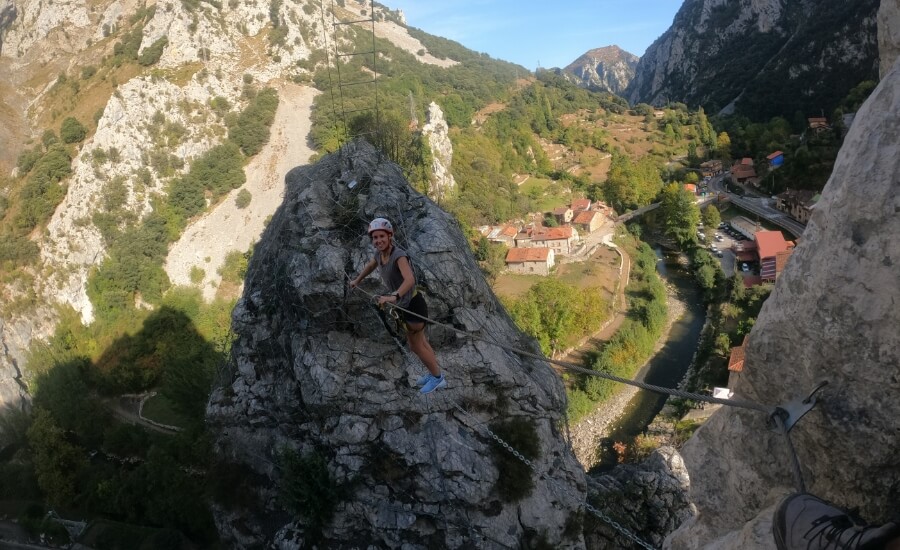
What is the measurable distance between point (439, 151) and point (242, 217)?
20.1m

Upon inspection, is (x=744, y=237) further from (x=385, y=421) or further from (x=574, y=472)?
(x=385, y=421)

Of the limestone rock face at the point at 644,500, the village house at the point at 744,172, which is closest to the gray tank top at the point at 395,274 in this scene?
the limestone rock face at the point at 644,500

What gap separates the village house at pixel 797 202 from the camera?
39.7 metres

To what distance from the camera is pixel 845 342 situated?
10.2ft

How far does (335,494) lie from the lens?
9.30 meters

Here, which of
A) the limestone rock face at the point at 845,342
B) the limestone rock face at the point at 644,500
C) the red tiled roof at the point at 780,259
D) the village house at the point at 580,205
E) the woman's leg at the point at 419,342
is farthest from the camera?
the village house at the point at 580,205

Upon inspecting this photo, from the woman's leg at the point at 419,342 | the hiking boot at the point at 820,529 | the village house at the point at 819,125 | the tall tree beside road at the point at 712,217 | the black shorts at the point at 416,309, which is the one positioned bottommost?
the tall tree beside road at the point at 712,217

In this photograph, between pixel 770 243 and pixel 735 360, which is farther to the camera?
pixel 770 243

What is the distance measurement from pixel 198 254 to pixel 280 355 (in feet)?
98.7

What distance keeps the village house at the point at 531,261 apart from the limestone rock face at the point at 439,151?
9.19 metres

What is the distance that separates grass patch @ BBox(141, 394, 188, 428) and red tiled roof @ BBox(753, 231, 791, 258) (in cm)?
3931

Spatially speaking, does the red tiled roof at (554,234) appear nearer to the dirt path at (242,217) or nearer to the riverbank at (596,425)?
the riverbank at (596,425)

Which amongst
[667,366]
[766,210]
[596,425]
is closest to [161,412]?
[596,425]

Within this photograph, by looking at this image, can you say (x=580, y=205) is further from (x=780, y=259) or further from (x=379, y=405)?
(x=379, y=405)
